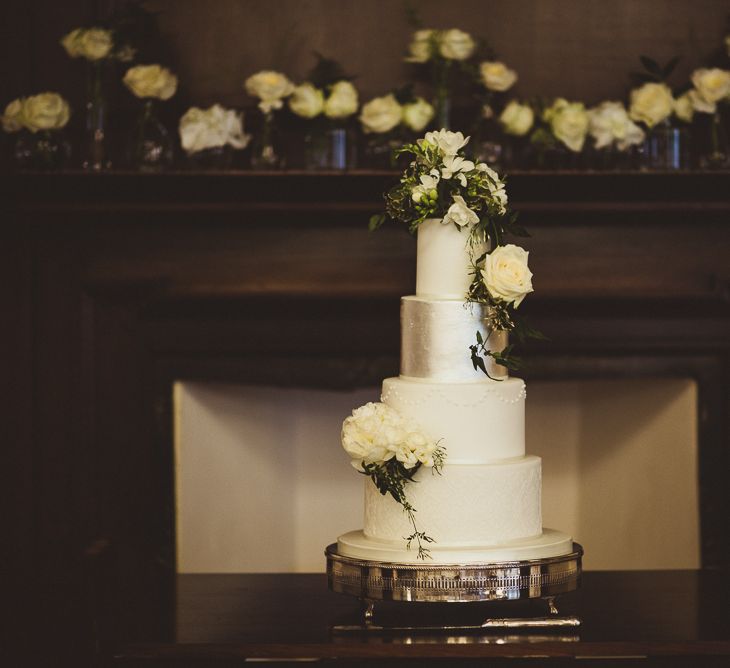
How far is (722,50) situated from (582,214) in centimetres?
68

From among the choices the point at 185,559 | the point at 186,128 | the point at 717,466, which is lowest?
the point at 185,559

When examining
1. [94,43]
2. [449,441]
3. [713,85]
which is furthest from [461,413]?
[94,43]

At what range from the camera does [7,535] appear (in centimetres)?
341

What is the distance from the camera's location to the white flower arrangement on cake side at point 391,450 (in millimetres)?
2053

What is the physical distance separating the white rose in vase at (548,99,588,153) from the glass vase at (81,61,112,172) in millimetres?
1218

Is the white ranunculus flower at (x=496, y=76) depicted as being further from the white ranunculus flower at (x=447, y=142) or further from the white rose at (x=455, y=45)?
the white ranunculus flower at (x=447, y=142)

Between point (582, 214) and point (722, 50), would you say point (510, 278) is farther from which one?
point (722, 50)

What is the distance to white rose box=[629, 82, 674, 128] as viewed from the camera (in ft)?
10.6

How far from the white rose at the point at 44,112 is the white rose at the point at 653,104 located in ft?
5.04

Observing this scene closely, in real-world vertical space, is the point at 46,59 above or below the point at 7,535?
above

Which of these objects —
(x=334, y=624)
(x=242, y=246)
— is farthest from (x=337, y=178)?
(x=334, y=624)

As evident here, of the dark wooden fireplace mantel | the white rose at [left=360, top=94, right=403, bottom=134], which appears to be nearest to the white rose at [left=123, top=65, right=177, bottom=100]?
the dark wooden fireplace mantel

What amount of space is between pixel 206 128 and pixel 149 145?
172mm

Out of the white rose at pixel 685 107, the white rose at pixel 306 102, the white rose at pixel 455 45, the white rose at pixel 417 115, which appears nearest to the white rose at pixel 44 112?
the white rose at pixel 306 102
